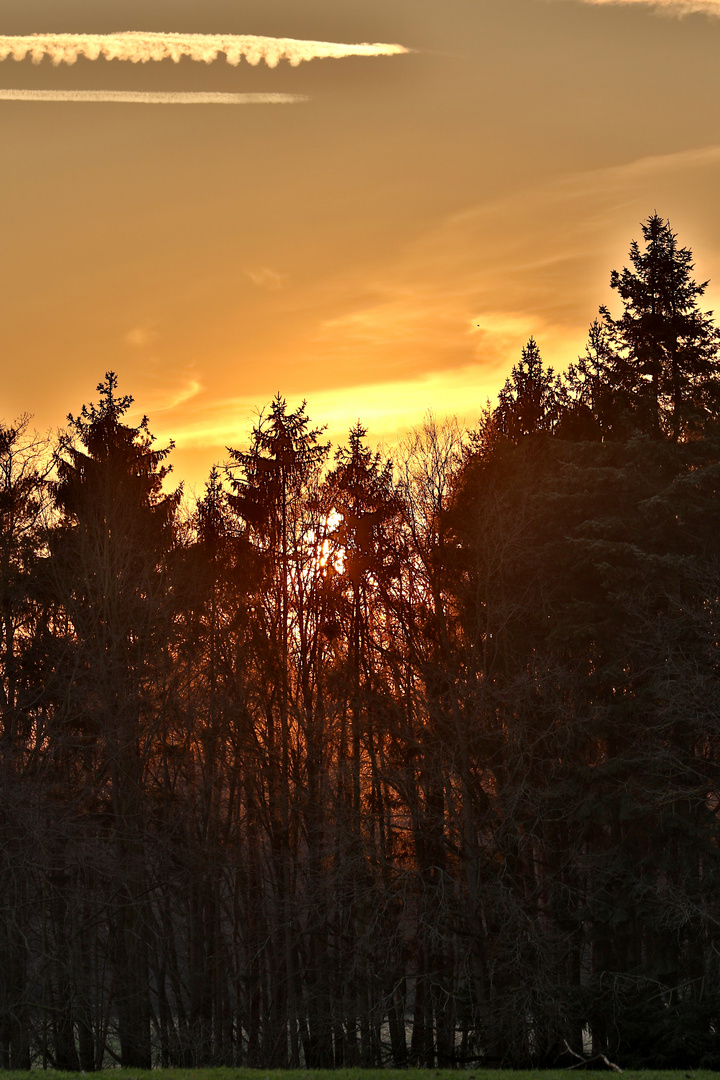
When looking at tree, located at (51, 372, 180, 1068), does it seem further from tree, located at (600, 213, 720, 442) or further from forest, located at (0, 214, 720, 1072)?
tree, located at (600, 213, 720, 442)

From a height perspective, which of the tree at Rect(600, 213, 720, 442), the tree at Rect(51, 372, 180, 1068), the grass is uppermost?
the tree at Rect(600, 213, 720, 442)

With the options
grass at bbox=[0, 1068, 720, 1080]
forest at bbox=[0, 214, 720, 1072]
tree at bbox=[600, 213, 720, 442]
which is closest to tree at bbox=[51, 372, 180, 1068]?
forest at bbox=[0, 214, 720, 1072]

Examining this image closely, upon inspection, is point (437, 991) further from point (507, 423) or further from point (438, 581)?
point (507, 423)

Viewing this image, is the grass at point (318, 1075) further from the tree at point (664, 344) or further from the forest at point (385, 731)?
the tree at point (664, 344)

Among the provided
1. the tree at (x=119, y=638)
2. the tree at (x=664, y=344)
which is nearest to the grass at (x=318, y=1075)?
the tree at (x=119, y=638)

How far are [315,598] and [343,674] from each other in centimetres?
226

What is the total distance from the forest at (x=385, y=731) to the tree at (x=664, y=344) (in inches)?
3.1

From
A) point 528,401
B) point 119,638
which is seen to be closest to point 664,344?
point 528,401

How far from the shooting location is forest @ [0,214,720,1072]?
856 inches

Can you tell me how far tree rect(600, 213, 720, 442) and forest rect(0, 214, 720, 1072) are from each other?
0.08m

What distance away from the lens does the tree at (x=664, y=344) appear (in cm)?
2367

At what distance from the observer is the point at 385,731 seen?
25.8 m

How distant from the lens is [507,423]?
29.4 meters

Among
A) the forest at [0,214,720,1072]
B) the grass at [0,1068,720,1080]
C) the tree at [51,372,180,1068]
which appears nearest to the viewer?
the grass at [0,1068,720,1080]
